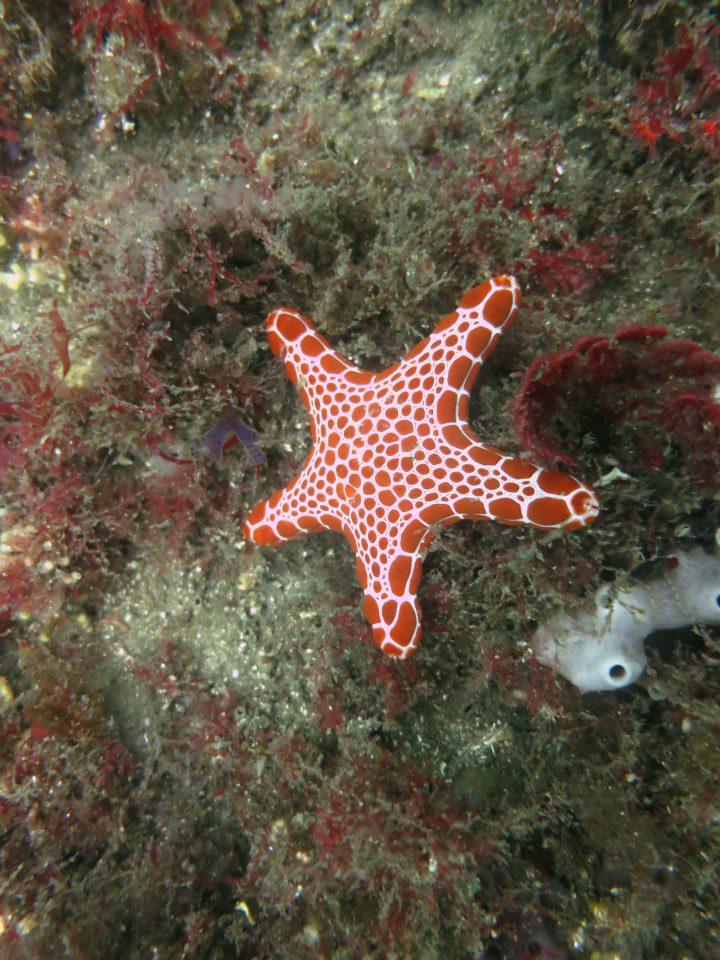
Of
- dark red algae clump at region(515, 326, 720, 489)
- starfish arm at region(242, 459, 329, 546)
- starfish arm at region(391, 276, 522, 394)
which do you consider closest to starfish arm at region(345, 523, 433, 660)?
starfish arm at region(242, 459, 329, 546)

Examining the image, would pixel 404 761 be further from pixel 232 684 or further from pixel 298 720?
pixel 232 684

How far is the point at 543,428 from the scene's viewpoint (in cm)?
380

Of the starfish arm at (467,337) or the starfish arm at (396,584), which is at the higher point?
the starfish arm at (467,337)

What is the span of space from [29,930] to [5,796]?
3.24 ft

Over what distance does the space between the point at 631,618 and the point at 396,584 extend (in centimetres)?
167

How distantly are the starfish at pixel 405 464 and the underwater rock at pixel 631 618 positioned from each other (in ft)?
3.06

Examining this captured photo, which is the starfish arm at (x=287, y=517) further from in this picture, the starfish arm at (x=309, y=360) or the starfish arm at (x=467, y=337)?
the starfish arm at (x=467, y=337)

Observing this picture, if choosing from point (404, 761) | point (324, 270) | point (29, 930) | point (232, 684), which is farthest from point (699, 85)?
point (29, 930)

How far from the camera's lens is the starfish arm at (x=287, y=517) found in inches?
166

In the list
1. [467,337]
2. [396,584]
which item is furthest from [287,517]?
[467,337]

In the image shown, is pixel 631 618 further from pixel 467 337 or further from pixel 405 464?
pixel 467 337

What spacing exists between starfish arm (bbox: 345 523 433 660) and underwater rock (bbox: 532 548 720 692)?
1.07m

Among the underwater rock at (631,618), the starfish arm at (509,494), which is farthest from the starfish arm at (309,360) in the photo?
the underwater rock at (631,618)

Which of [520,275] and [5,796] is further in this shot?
[5,796]
